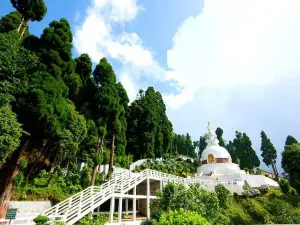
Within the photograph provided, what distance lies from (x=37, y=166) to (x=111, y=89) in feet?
34.4

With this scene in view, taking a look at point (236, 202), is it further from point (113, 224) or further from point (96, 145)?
point (96, 145)

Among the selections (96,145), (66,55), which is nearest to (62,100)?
(66,55)

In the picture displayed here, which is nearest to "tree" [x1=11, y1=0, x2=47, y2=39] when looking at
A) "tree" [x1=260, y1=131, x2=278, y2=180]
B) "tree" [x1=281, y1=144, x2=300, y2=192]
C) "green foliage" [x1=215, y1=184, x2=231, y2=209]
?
"green foliage" [x1=215, y1=184, x2=231, y2=209]

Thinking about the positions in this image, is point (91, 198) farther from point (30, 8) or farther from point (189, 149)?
point (189, 149)

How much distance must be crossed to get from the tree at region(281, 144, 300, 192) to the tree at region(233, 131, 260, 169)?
18526 millimetres

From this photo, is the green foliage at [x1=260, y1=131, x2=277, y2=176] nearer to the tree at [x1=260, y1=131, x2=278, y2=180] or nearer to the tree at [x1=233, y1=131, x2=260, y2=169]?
the tree at [x1=260, y1=131, x2=278, y2=180]

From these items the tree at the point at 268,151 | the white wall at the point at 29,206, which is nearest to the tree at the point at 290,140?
the tree at the point at 268,151

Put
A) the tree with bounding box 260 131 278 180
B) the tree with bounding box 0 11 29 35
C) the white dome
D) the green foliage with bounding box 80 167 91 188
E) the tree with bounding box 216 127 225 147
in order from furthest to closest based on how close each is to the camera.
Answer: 1. the tree with bounding box 216 127 225 147
2. the tree with bounding box 260 131 278 180
3. the white dome
4. the tree with bounding box 0 11 29 35
5. the green foliage with bounding box 80 167 91 188

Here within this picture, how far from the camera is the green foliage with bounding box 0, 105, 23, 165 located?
11656mm

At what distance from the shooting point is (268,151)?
45625mm

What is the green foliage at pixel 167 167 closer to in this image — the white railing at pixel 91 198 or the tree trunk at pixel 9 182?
the white railing at pixel 91 198

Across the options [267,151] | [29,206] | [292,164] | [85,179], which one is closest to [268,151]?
[267,151]

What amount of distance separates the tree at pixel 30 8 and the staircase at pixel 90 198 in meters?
18.2

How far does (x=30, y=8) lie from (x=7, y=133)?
16362 millimetres
